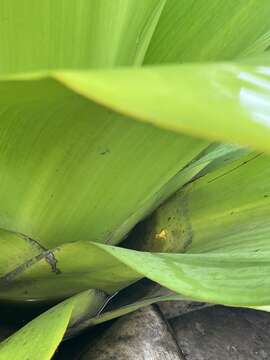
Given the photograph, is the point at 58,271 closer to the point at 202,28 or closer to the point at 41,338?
the point at 41,338

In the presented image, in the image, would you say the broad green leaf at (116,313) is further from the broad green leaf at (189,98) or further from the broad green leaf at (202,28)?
the broad green leaf at (189,98)

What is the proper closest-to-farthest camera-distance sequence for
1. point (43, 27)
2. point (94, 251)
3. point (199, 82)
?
point (199, 82) → point (43, 27) → point (94, 251)

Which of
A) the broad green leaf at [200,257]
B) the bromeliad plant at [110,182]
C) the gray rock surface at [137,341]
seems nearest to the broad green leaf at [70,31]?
the bromeliad plant at [110,182]

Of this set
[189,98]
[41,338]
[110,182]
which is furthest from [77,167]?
[189,98]

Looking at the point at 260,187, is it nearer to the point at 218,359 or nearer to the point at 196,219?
the point at 196,219

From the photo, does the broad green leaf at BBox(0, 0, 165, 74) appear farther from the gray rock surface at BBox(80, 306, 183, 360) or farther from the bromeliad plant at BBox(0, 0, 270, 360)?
the gray rock surface at BBox(80, 306, 183, 360)

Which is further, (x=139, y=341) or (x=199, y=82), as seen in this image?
(x=139, y=341)

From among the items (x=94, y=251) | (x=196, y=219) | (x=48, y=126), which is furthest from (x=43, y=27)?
(x=196, y=219)
